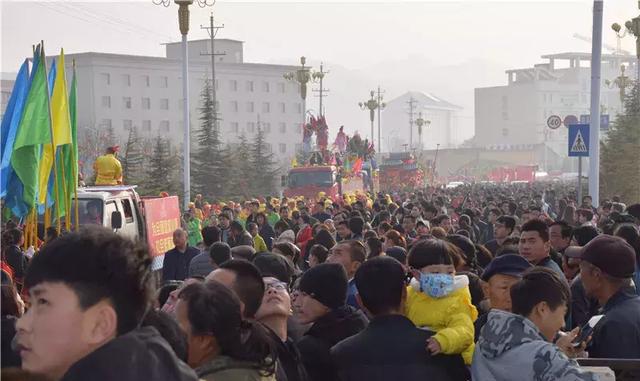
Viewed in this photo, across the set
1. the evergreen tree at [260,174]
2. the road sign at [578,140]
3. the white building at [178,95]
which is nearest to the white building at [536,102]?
the white building at [178,95]

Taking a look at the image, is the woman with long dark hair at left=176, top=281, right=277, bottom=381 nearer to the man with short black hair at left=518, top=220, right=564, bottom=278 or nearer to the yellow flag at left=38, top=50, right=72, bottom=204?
the man with short black hair at left=518, top=220, right=564, bottom=278

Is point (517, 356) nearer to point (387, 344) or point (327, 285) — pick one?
point (387, 344)

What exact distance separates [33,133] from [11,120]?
0.39 metres

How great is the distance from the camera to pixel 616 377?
4324 millimetres

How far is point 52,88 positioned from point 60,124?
711 millimetres

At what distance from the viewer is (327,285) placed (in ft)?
16.8

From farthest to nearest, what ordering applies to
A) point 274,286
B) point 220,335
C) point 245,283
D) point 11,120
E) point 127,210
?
point 127,210
point 11,120
point 274,286
point 245,283
point 220,335

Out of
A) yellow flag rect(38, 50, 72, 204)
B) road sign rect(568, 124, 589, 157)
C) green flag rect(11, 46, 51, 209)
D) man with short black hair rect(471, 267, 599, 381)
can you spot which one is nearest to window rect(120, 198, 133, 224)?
yellow flag rect(38, 50, 72, 204)

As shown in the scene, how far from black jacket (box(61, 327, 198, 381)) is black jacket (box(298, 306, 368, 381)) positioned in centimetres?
229

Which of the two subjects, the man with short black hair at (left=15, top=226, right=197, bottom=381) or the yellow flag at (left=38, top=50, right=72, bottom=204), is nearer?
the man with short black hair at (left=15, top=226, right=197, bottom=381)

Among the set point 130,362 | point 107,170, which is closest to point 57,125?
point 107,170

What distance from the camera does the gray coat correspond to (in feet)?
12.7

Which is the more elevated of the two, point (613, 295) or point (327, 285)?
point (327, 285)

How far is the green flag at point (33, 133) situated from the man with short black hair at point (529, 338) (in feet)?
26.6
